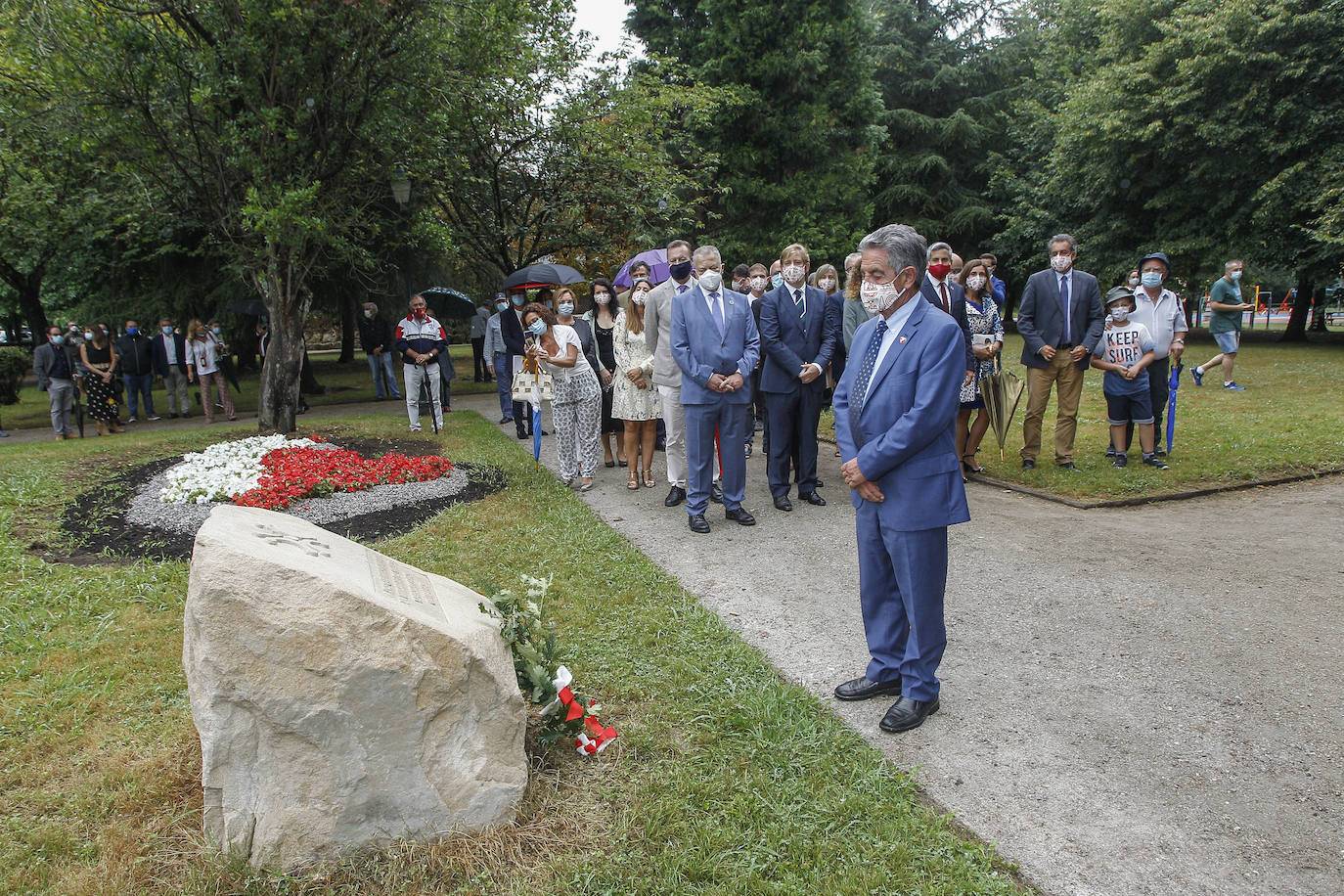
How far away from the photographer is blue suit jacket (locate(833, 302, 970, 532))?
3594 mm

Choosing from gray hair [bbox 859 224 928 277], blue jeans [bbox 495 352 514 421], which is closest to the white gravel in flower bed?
blue jeans [bbox 495 352 514 421]

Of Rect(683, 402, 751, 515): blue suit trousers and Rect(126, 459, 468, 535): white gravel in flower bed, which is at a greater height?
Rect(683, 402, 751, 515): blue suit trousers

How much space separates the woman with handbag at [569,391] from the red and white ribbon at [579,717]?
540 cm

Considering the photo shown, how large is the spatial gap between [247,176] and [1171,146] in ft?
73.7

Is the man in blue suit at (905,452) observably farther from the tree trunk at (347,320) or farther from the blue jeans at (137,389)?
the tree trunk at (347,320)

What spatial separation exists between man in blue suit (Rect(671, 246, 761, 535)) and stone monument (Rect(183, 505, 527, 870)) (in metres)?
4.20

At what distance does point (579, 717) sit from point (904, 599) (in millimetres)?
1587

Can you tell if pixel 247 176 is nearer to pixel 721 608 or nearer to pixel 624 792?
pixel 721 608

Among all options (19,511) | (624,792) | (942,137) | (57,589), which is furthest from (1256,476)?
(942,137)

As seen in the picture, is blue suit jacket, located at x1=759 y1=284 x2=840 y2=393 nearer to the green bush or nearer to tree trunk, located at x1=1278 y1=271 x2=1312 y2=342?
the green bush

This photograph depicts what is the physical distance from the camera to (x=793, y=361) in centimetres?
763

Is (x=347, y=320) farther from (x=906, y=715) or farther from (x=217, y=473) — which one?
(x=906, y=715)

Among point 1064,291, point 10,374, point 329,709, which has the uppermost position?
point 1064,291

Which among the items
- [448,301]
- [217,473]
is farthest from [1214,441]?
[448,301]
